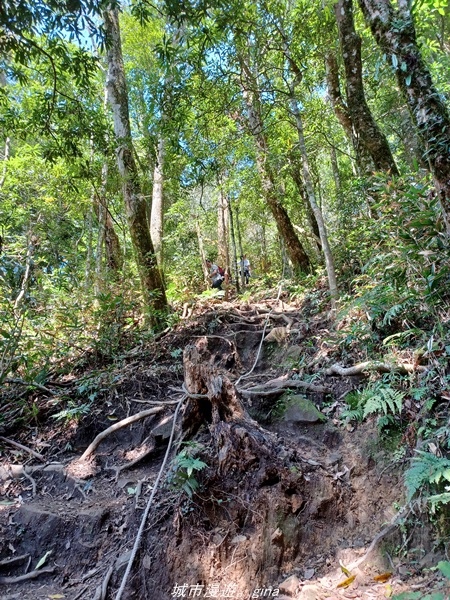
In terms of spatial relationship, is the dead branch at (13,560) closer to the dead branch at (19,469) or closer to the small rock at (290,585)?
the dead branch at (19,469)

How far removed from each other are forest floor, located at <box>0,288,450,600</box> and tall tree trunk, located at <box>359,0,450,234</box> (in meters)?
2.14

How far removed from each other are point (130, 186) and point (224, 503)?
594 cm

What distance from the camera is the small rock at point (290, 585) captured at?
269 cm

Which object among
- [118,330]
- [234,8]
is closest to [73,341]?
[118,330]

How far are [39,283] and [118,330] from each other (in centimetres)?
171

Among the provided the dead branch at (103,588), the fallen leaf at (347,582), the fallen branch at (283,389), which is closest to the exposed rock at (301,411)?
the fallen branch at (283,389)

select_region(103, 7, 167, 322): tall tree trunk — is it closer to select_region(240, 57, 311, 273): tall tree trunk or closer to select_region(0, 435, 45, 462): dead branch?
select_region(240, 57, 311, 273): tall tree trunk

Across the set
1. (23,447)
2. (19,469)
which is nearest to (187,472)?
(19,469)

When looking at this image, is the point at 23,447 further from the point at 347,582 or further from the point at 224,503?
the point at 347,582

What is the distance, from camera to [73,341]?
6.40m

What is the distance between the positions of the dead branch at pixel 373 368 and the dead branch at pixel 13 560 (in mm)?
3670

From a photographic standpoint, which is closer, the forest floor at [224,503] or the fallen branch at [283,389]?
the forest floor at [224,503]

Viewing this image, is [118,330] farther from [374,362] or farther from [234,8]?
[234,8]

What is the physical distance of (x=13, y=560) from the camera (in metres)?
3.38
